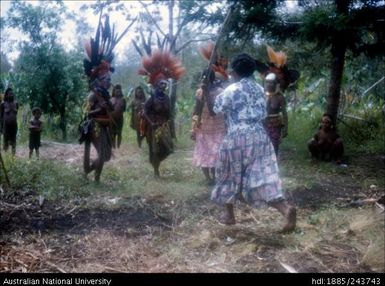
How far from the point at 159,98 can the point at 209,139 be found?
1117mm

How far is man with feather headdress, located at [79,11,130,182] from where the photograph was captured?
23.4ft

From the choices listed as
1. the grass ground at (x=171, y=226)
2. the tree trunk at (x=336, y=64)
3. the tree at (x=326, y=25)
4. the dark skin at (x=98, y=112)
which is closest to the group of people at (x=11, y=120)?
the grass ground at (x=171, y=226)

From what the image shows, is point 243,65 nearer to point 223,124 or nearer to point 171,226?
point 171,226

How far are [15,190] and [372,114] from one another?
30.1ft

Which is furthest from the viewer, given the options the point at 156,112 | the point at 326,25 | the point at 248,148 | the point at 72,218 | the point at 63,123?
the point at 63,123

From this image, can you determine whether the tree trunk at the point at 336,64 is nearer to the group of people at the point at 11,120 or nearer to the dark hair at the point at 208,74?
the dark hair at the point at 208,74

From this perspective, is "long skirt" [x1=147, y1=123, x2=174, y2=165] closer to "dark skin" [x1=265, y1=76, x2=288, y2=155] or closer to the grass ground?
the grass ground

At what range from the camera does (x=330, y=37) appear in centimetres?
835

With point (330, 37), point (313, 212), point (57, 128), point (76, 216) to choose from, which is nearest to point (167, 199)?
point (76, 216)

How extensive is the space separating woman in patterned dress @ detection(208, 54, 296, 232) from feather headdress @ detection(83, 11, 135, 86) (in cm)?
287

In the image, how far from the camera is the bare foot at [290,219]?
15.5ft

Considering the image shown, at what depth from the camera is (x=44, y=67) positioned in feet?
48.9

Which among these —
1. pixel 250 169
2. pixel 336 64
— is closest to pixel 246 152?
pixel 250 169

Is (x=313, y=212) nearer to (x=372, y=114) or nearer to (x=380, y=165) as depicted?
(x=380, y=165)
